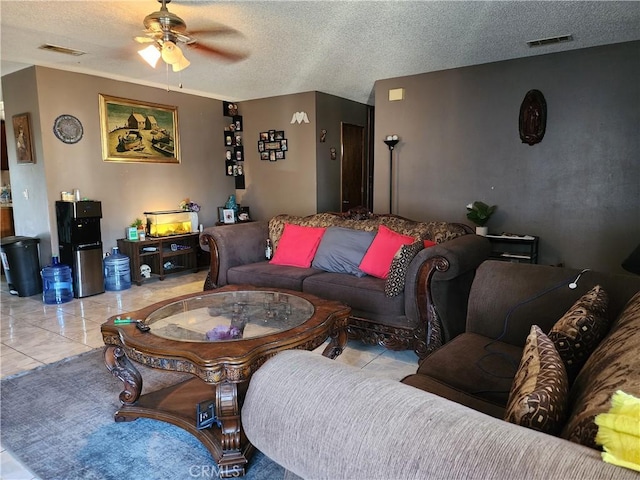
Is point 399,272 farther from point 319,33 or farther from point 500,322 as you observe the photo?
point 319,33

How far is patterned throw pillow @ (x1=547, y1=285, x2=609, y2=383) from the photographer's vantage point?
129cm

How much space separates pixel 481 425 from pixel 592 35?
13.7 ft

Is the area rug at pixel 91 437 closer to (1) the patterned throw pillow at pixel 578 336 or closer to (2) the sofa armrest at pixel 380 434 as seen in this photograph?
(2) the sofa armrest at pixel 380 434

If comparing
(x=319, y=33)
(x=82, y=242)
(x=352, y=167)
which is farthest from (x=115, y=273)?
(x=352, y=167)

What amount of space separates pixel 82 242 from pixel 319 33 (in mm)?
3289

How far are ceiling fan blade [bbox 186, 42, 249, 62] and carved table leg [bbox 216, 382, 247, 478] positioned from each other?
3.23 m

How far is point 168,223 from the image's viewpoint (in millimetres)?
5629

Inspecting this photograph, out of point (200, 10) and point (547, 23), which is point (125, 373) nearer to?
point (200, 10)

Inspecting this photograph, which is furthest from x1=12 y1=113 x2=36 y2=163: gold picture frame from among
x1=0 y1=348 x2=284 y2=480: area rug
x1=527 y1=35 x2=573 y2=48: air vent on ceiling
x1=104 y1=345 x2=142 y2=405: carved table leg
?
x1=527 y1=35 x2=573 y2=48: air vent on ceiling

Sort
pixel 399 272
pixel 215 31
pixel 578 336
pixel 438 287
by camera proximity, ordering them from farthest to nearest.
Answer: pixel 215 31
pixel 399 272
pixel 438 287
pixel 578 336

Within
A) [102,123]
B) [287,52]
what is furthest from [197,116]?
[287,52]

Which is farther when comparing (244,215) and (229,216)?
(244,215)

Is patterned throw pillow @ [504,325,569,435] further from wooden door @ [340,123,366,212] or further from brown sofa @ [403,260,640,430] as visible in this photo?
wooden door @ [340,123,366,212]

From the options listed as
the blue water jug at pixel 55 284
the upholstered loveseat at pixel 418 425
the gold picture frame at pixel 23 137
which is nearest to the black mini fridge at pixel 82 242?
the blue water jug at pixel 55 284
